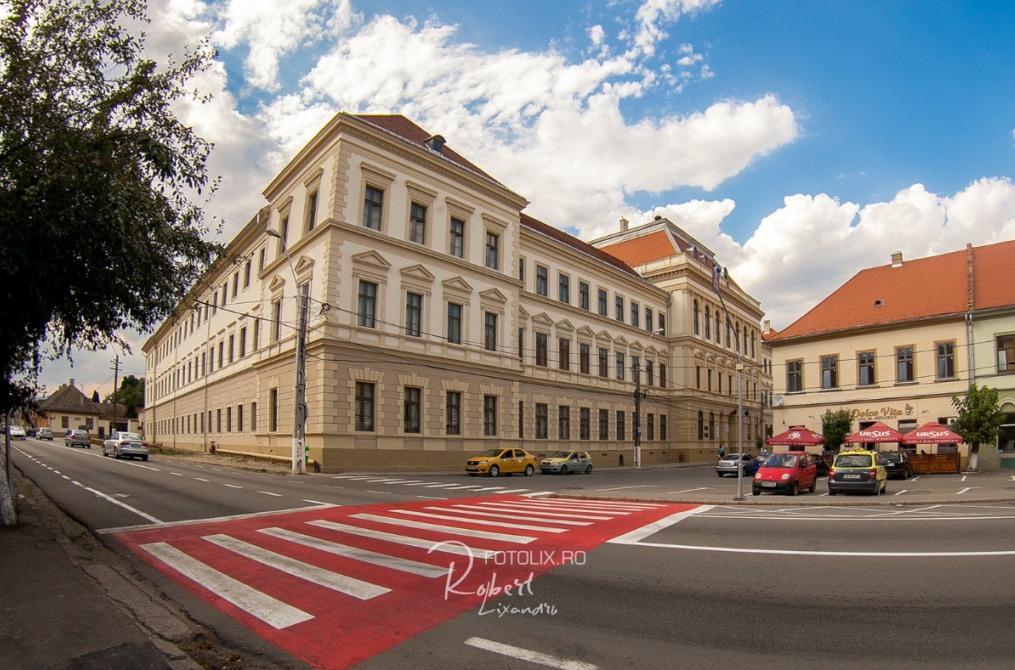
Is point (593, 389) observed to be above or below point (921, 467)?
above

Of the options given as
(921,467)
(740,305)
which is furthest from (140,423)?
(921,467)

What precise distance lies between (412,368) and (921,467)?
29.8 meters

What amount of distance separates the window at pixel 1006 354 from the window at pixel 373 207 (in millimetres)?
37137

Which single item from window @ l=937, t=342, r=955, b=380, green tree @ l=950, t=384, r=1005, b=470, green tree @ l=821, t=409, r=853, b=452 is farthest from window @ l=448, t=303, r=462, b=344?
window @ l=937, t=342, r=955, b=380

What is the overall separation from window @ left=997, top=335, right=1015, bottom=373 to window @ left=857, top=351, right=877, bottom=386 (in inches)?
273

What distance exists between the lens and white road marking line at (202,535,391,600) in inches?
280

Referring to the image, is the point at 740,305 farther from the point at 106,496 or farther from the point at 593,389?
the point at 106,496

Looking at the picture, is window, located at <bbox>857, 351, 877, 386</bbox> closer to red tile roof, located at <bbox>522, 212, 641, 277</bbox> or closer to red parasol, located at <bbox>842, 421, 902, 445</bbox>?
red parasol, located at <bbox>842, 421, 902, 445</bbox>

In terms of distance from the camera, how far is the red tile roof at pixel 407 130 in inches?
1378

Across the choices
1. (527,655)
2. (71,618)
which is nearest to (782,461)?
(527,655)

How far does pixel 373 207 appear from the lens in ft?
109

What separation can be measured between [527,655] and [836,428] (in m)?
42.0

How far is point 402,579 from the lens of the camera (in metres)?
7.64

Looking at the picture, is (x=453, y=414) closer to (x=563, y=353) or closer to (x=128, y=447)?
(x=563, y=353)
